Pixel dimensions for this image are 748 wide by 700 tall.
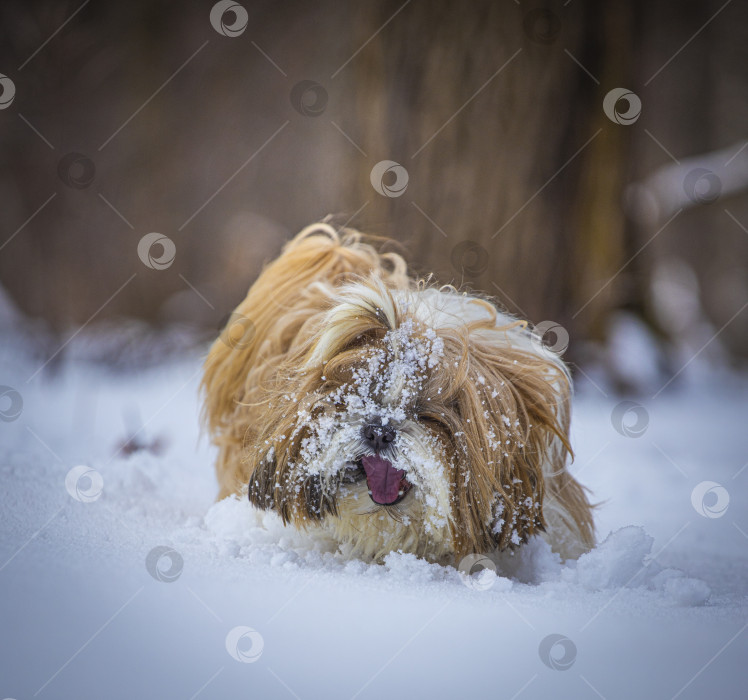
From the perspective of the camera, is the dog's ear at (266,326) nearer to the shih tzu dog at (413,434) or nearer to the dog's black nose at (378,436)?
the shih tzu dog at (413,434)

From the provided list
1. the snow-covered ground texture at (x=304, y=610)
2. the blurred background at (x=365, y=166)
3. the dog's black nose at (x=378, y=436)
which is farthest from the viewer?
the blurred background at (x=365, y=166)

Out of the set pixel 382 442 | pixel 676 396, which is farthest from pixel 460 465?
pixel 676 396

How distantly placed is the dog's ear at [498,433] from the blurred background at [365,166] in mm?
2489

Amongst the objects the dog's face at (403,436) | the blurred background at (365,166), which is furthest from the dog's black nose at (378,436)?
the blurred background at (365,166)

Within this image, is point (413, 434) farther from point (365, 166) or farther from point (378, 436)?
point (365, 166)

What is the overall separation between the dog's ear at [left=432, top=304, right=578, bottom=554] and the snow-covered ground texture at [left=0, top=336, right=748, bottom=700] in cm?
14

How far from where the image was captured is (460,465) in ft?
6.09

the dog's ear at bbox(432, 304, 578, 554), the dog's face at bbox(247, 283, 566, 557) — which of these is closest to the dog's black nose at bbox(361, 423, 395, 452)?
the dog's face at bbox(247, 283, 566, 557)

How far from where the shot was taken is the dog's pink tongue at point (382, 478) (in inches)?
71.9

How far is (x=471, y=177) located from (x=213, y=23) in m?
2.17

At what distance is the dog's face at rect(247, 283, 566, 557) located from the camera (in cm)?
183

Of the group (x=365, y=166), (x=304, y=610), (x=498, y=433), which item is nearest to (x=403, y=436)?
(x=498, y=433)

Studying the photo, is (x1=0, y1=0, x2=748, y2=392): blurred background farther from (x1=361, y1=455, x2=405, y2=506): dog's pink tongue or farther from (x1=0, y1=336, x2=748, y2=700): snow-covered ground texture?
(x1=361, y1=455, x2=405, y2=506): dog's pink tongue

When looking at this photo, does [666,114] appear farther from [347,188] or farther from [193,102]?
[193,102]
